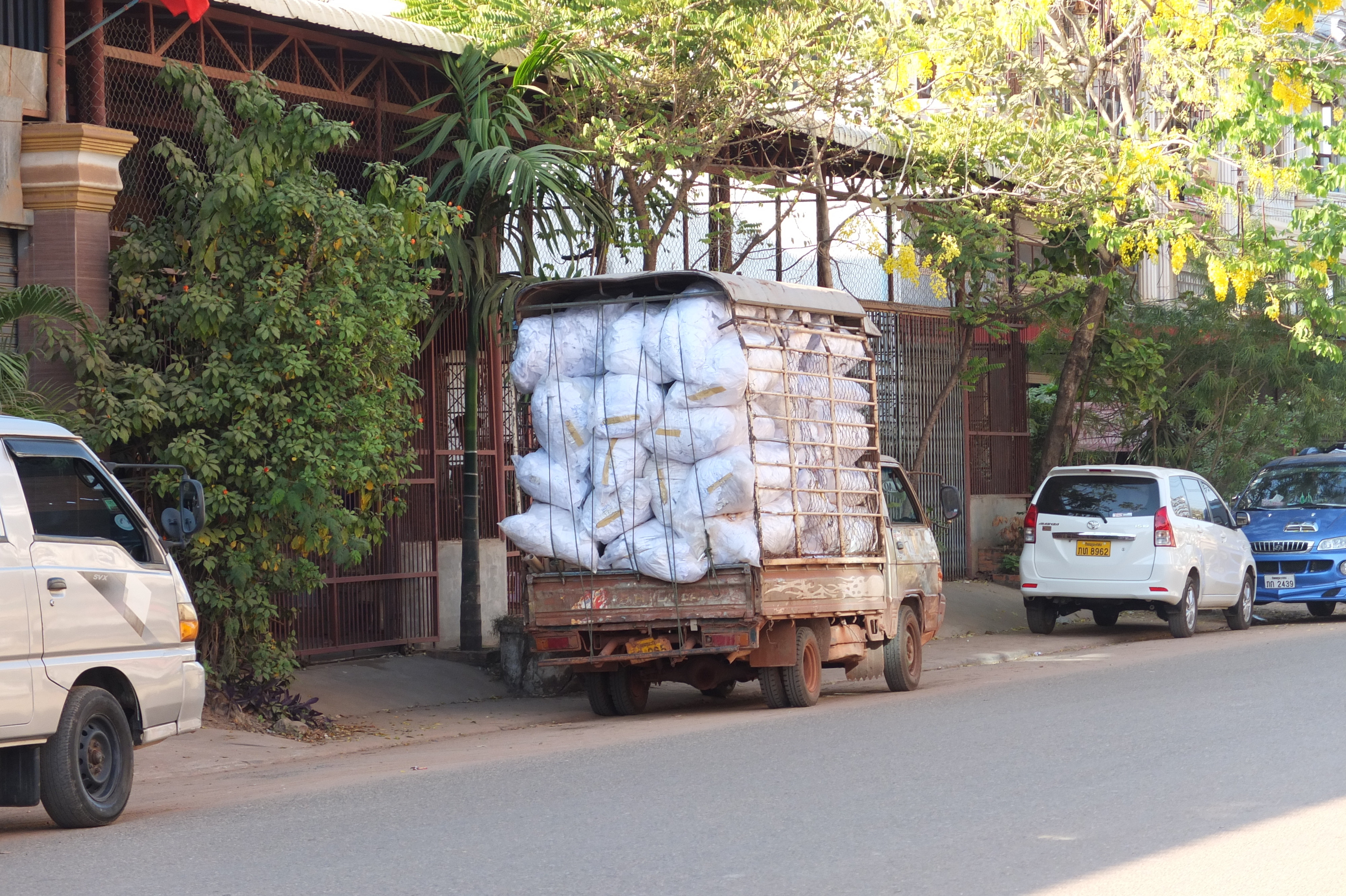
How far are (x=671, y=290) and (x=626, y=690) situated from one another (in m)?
3.17

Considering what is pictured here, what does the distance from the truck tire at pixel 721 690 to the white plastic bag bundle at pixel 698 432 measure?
242 cm

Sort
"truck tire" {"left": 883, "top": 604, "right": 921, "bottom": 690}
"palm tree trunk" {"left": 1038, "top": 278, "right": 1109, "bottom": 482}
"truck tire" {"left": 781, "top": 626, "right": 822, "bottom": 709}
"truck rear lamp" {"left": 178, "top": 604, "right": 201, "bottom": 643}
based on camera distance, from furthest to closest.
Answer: "palm tree trunk" {"left": 1038, "top": 278, "right": 1109, "bottom": 482}, "truck tire" {"left": 883, "top": 604, "right": 921, "bottom": 690}, "truck tire" {"left": 781, "top": 626, "right": 822, "bottom": 709}, "truck rear lamp" {"left": 178, "top": 604, "right": 201, "bottom": 643}

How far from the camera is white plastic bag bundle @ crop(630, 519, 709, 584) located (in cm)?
1156

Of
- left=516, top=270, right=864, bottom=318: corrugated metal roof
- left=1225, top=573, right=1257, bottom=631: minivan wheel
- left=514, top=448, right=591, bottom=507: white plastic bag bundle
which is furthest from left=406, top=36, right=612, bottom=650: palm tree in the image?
left=1225, top=573, right=1257, bottom=631: minivan wheel

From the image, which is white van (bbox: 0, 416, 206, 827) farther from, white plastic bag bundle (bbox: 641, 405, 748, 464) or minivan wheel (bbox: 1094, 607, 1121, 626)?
minivan wheel (bbox: 1094, 607, 1121, 626)

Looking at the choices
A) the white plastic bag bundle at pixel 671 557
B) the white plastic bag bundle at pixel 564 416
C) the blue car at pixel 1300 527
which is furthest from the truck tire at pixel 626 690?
the blue car at pixel 1300 527

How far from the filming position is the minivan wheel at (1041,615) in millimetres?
19109

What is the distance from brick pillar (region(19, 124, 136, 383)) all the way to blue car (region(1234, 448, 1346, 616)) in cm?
1370

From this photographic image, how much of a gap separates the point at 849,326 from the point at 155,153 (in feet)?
18.3

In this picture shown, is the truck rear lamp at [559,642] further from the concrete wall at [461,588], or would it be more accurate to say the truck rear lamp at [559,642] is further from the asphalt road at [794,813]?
the concrete wall at [461,588]

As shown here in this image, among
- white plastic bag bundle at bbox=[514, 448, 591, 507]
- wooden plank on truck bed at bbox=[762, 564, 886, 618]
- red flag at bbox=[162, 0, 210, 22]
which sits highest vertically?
red flag at bbox=[162, 0, 210, 22]

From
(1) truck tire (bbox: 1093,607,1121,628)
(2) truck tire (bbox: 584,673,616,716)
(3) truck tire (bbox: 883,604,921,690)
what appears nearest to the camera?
(2) truck tire (bbox: 584,673,616,716)

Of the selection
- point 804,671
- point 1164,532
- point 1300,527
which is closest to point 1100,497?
point 1164,532

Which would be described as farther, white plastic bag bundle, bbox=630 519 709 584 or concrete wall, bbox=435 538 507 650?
concrete wall, bbox=435 538 507 650
